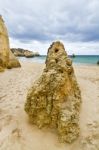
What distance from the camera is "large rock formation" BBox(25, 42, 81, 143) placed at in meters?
3.86

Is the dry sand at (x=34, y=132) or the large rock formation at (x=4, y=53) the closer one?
the dry sand at (x=34, y=132)

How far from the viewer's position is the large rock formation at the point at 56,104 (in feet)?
12.6

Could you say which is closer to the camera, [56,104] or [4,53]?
[56,104]

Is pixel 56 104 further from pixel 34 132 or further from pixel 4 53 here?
pixel 4 53

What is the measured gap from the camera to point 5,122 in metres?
4.48

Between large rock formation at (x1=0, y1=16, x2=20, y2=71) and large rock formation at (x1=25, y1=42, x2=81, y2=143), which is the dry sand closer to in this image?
large rock formation at (x1=25, y1=42, x2=81, y2=143)

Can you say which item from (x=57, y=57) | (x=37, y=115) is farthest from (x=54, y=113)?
(x=57, y=57)

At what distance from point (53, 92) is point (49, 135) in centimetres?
91

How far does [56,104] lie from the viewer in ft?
13.5

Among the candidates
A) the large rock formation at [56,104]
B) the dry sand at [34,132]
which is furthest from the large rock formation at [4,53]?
the large rock formation at [56,104]

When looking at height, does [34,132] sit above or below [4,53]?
below

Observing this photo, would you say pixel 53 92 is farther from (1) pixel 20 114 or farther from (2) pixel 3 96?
(2) pixel 3 96

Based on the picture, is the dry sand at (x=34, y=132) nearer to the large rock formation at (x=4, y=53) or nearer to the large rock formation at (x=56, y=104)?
the large rock formation at (x=56, y=104)

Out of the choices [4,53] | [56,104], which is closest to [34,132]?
[56,104]
